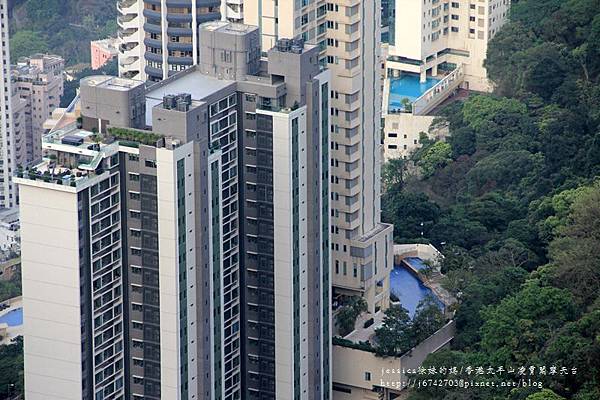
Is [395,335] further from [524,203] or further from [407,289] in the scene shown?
[524,203]

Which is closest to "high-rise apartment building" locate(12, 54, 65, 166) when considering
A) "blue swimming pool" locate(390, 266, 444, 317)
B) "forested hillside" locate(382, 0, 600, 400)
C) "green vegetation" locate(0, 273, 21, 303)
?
"green vegetation" locate(0, 273, 21, 303)

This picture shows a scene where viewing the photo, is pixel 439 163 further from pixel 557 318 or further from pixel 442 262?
pixel 557 318

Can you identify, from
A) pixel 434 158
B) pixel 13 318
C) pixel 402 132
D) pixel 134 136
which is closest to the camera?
pixel 134 136

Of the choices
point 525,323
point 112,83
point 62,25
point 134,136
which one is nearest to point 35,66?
point 62,25

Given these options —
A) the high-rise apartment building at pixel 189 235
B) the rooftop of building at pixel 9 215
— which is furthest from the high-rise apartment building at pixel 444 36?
the high-rise apartment building at pixel 189 235

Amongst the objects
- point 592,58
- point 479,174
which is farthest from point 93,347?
point 592,58

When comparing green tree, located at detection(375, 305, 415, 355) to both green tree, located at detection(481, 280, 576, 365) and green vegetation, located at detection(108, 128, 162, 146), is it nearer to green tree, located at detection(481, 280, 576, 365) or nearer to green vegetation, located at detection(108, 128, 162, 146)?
green tree, located at detection(481, 280, 576, 365)
